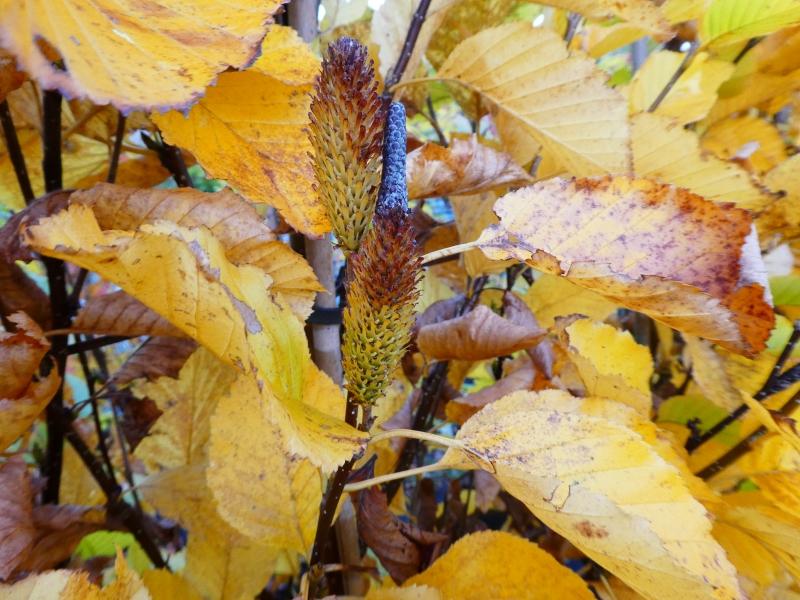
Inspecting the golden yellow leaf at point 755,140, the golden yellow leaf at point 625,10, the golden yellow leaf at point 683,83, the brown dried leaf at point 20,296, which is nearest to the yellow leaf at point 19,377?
the brown dried leaf at point 20,296

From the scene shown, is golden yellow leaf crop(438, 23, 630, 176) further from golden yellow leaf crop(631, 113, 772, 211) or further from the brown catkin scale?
the brown catkin scale

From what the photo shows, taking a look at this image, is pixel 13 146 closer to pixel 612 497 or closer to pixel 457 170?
pixel 457 170

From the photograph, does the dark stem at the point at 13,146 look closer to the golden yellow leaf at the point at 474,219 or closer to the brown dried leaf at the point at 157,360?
the brown dried leaf at the point at 157,360

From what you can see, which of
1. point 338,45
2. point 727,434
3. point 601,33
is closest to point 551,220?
point 338,45

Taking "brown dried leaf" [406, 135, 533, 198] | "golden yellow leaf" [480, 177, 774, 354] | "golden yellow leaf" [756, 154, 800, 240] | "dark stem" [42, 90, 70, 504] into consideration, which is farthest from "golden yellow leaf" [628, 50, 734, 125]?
"dark stem" [42, 90, 70, 504]

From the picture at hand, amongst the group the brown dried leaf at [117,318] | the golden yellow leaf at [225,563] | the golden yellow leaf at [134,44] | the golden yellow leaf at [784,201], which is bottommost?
the golden yellow leaf at [225,563]

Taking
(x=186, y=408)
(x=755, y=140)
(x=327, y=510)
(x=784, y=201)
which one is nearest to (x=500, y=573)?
(x=327, y=510)
